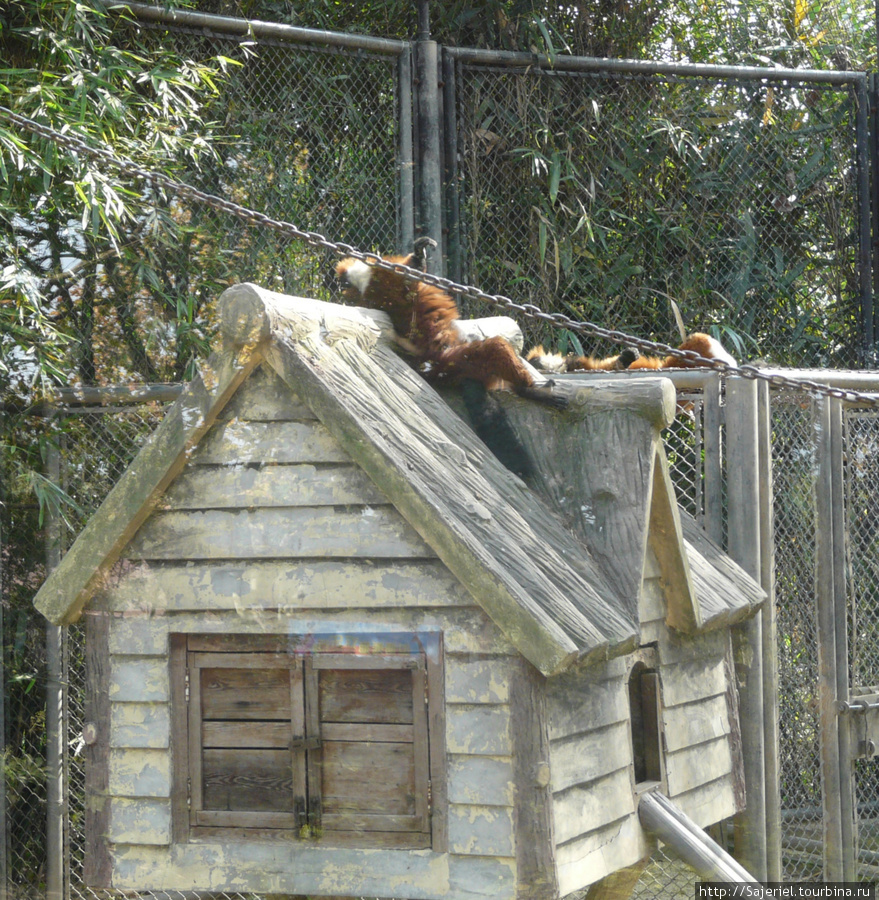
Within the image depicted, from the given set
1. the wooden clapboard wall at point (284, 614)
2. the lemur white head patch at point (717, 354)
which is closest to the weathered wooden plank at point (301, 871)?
the wooden clapboard wall at point (284, 614)

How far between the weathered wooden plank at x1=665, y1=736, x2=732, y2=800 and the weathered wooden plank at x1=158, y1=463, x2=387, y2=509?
3.34 feet

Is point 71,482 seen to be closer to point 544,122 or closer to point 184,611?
point 184,611

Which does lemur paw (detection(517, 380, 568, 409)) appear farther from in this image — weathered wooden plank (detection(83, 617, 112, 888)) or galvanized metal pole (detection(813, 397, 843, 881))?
galvanized metal pole (detection(813, 397, 843, 881))

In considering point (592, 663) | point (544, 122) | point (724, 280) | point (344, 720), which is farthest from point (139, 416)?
point (724, 280)

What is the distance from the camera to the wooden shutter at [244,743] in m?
1.99

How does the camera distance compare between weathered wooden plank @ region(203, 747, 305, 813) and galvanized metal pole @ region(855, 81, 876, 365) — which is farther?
galvanized metal pole @ region(855, 81, 876, 365)

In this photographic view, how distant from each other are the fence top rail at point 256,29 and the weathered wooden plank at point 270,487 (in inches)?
91.8

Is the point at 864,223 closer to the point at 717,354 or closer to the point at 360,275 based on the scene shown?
the point at 717,354

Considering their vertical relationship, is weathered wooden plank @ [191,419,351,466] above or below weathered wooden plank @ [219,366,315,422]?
below

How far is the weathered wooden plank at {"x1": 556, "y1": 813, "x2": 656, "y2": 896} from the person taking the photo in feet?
6.26

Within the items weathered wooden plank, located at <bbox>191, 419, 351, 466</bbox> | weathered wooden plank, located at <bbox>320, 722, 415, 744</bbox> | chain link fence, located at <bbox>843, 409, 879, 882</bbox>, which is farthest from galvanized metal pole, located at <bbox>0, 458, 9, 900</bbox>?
chain link fence, located at <bbox>843, 409, 879, 882</bbox>

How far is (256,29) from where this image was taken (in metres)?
4.05

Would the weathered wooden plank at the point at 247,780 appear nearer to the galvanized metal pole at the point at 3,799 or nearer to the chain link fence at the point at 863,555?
the galvanized metal pole at the point at 3,799

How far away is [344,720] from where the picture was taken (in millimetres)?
1981
